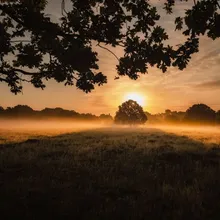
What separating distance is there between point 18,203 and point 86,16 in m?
5.02

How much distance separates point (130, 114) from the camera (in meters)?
98.8

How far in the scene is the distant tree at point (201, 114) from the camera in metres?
102

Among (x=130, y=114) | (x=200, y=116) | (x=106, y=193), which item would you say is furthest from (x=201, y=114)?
(x=106, y=193)

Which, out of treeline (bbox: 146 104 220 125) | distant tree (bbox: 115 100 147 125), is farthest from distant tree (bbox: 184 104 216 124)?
distant tree (bbox: 115 100 147 125)

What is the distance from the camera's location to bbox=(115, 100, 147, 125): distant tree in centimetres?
9782

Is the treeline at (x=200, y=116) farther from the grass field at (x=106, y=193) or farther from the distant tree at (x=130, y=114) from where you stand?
the grass field at (x=106, y=193)

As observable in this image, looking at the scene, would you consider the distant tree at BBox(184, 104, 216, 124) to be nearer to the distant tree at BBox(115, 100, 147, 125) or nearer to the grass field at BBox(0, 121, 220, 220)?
the distant tree at BBox(115, 100, 147, 125)

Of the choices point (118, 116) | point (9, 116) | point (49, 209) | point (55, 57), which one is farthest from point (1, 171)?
point (9, 116)

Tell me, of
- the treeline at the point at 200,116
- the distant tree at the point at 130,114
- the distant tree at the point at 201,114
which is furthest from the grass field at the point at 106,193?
the distant tree at the point at 201,114

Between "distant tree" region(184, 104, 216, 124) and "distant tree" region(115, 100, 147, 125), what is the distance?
1986 centimetres

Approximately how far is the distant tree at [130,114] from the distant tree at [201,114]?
19.9 meters

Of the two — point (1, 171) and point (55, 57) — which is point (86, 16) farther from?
point (1, 171)

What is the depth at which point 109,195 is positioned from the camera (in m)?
7.95

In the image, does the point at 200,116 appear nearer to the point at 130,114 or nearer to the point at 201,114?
the point at 201,114
